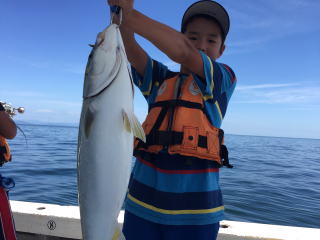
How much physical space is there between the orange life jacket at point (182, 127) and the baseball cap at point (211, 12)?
0.57 meters

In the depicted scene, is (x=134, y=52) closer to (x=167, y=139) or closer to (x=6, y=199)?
(x=167, y=139)

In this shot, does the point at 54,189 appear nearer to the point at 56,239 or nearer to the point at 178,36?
the point at 56,239

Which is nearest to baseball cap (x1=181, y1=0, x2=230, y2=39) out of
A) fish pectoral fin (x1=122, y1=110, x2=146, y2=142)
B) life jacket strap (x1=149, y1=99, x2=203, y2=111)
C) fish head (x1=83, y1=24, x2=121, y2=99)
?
life jacket strap (x1=149, y1=99, x2=203, y2=111)

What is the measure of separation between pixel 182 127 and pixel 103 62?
85 cm

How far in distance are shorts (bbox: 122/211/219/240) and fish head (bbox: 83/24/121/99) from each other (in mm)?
1087

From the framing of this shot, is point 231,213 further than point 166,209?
Yes

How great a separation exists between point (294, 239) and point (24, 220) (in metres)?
3.56

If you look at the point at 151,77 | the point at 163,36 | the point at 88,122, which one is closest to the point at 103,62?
the point at 88,122

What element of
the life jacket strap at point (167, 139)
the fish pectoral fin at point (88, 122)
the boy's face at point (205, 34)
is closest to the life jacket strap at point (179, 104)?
the life jacket strap at point (167, 139)

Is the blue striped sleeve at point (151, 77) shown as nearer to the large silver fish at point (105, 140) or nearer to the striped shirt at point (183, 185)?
the striped shirt at point (183, 185)

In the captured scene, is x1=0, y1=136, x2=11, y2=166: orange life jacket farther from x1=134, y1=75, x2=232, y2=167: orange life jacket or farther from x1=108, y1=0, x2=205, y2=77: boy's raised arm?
x1=108, y1=0, x2=205, y2=77: boy's raised arm

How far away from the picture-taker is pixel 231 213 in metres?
8.12

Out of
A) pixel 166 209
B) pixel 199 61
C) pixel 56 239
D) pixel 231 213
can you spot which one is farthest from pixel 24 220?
pixel 231 213

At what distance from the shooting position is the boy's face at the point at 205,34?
105 inches
